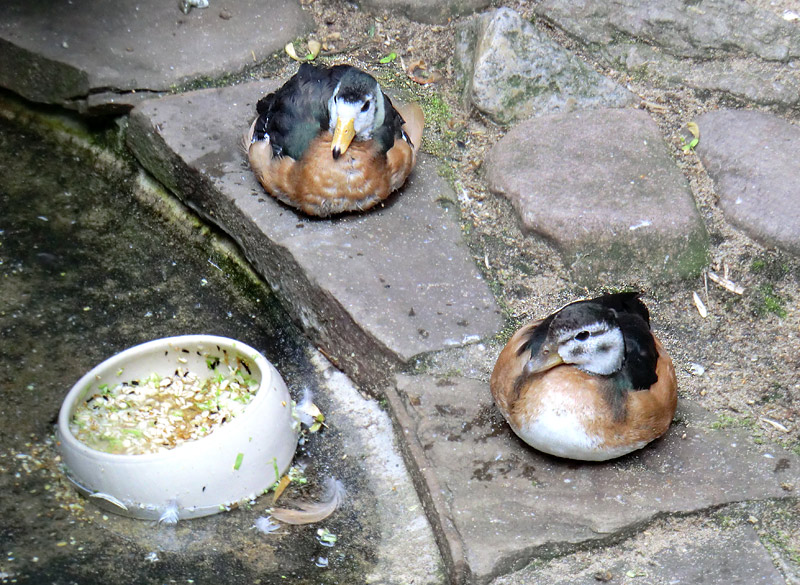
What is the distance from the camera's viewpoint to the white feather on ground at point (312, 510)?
319 centimetres

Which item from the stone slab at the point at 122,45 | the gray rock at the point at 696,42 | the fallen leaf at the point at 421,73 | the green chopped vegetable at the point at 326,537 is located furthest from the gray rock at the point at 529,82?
the green chopped vegetable at the point at 326,537

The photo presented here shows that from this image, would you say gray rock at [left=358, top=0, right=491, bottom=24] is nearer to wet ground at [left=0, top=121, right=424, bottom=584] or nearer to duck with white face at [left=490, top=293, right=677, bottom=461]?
wet ground at [left=0, top=121, right=424, bottom=584]

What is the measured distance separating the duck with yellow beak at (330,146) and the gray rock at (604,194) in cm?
54

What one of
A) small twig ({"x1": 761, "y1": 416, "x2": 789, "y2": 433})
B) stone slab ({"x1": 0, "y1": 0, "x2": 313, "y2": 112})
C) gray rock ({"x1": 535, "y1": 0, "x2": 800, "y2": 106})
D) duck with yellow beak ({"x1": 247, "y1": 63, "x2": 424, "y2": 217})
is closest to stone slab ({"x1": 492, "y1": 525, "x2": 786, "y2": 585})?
small twig ({"x1": 761, "y1": 416, "x2": 789, "y2": 433})

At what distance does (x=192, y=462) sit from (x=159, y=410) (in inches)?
18.8

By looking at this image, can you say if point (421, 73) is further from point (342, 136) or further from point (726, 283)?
point (726, 283)

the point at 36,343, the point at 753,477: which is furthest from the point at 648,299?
the point at 36,343

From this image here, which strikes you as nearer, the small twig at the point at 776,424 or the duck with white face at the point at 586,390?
the duck with white face at the point at 586,390

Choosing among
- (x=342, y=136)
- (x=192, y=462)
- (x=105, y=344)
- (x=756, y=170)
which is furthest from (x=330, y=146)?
(x=756, y=170)

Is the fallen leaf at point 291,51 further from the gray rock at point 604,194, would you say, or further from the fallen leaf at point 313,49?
the gray rock at point 604,194

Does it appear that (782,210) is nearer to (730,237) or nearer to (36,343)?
(730,237)

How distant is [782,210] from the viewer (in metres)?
4.07

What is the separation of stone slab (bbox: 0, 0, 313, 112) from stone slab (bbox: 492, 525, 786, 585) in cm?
310

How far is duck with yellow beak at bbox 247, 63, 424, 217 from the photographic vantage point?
4.05m
